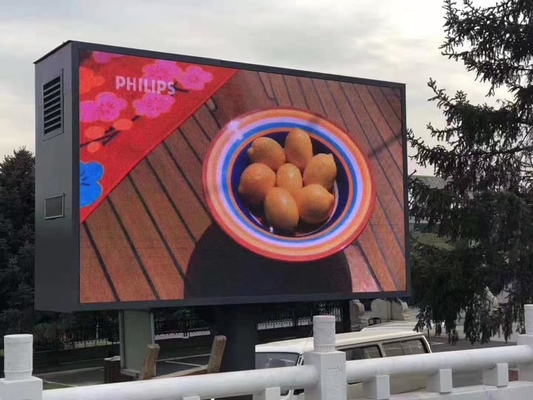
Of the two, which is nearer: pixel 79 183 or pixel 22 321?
pixel 79 183

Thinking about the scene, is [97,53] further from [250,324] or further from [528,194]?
[528,194]

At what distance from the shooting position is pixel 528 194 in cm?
1378

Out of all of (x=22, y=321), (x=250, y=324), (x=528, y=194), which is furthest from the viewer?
(x=22, y=321)

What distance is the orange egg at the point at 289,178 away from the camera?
8406 mm

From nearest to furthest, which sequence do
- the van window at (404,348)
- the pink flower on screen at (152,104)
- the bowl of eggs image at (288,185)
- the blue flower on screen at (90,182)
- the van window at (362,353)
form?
the blue flower on screen at (90,182)
the pink flower on screen at (152,104)
the bowl of eggs image at (288,185)
the van window at (362,353)
the van window at (404,348)

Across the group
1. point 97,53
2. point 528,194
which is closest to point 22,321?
point 528,194

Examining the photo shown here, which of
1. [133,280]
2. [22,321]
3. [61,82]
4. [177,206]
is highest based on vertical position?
[61,82]

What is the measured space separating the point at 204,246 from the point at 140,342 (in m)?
1.25

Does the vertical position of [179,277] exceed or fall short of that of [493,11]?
it falls short

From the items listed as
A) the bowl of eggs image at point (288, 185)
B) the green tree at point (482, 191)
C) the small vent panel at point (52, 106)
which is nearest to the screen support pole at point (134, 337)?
the bowl of eggs image at point (288, 185)

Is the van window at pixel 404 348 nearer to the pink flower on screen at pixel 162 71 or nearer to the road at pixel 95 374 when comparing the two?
the pink flower on screen at pixel 162 71

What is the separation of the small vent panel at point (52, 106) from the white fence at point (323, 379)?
3.03 meters

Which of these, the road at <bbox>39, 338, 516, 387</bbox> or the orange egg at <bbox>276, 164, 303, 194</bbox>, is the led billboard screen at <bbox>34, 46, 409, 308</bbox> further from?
the road at <bbox>39, 338, 516, 387</bbox>

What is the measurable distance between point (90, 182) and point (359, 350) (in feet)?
12.3
